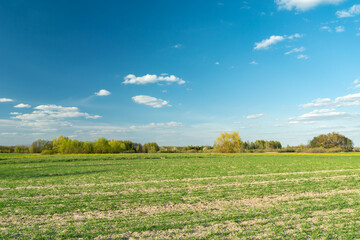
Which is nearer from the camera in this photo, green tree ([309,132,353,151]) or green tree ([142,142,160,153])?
green tree ([309,132,353,151])

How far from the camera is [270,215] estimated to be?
9156 mm

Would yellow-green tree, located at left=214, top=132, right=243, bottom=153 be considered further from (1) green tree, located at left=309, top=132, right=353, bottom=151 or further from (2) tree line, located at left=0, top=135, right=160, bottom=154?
(1) green tree, located at left=309, top=132, right=353, bottom=151

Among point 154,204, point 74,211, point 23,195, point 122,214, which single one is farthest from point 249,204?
point 23,195

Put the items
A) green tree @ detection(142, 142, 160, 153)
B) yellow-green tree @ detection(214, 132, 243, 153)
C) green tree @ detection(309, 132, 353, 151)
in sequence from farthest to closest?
1. green tree @ detection(142, 142, 160, 153)
2. green tree @ detection(309, 132, 353, 151)
3. yellow-green tree @ detection(214, 132, 243, 153)

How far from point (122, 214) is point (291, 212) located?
6.96 m

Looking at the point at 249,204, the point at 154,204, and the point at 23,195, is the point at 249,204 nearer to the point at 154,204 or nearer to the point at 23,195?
the point at 154,204

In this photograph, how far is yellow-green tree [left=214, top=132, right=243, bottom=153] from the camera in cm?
9312

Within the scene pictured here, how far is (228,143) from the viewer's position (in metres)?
93.6

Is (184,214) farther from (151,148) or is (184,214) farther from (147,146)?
(147,146)

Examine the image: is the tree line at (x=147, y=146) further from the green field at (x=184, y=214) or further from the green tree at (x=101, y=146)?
the green field at (x=184, y=214)

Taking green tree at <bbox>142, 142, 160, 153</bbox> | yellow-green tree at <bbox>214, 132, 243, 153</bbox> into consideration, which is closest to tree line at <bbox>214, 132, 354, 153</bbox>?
yellow-green tree at <bbox>214, 132, 243, 153</bbox>

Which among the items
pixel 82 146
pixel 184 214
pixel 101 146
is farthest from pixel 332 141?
pixel 184 214

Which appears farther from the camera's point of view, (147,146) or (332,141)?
(147,146)

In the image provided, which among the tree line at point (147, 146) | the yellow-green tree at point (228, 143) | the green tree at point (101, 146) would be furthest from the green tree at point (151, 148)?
the yellow-green tree at point (228, 143)
